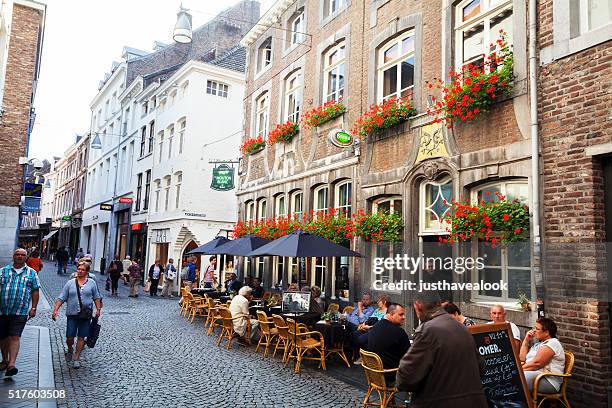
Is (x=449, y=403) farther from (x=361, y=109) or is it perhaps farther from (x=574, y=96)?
(x=361, y=109)

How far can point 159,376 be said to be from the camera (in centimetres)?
718

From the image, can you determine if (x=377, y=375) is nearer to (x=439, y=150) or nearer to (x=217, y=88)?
(x=439, y=150)

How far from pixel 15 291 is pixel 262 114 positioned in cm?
1218

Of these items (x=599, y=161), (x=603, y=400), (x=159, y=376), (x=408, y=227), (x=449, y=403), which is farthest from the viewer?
(x=408, y=227)

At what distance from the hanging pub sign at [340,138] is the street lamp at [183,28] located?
4.61m

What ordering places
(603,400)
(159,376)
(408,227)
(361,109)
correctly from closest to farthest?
1. (603,400)
2. (159,376)
3. (408,227)
4. (361,109)

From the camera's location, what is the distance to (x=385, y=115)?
400 inches

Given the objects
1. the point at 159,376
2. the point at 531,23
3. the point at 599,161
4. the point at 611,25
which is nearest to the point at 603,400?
the point at 599,161

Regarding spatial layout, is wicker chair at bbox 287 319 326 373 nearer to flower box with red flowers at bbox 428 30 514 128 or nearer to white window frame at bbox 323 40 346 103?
flower box with red flowers at bbox 428 30 514 128

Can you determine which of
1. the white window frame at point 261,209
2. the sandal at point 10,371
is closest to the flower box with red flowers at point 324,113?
the white window frame at point 261,209

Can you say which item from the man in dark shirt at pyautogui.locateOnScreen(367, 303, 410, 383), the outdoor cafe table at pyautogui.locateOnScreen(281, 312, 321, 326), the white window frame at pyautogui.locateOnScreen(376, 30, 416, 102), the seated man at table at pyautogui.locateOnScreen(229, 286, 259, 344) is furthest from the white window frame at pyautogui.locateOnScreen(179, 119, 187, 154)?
the man in dark shirt at pyautogui.locateOnScreen(367, 303, 410, 383)

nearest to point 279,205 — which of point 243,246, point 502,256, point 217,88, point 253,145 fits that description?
point 253,145

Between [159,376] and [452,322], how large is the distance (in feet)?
17.3

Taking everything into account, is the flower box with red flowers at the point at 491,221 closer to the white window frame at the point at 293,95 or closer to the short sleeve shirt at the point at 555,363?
the short sleeve shirt at the point at 555,363
